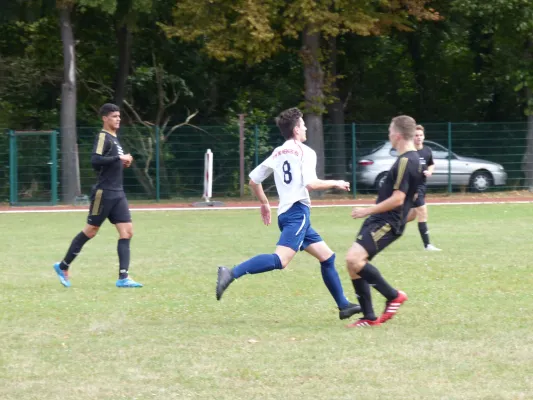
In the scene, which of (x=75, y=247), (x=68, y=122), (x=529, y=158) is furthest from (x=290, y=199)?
(x=529, y=158)

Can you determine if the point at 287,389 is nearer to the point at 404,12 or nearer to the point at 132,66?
the point at 404,12

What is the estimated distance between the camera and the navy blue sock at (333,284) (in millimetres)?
8477

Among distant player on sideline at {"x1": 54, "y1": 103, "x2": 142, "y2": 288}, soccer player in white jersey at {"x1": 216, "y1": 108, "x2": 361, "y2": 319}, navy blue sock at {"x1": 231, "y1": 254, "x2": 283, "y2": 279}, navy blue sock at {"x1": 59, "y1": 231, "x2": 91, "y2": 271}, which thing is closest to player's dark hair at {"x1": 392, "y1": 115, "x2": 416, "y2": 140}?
soccer player in white jersey at {"x1": 216, "y1": 108, "x2": 361, "y2": 319}

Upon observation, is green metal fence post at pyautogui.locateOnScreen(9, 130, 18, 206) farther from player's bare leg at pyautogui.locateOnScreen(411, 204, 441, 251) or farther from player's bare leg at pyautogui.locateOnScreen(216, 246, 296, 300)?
player's bare leg at pyautogui.locateOnScreen(216, 246, 296, 300)

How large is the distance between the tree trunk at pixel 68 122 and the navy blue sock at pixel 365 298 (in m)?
20.5

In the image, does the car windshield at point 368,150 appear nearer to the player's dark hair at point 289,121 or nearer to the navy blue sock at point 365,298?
the player's dark hair at point 289,121

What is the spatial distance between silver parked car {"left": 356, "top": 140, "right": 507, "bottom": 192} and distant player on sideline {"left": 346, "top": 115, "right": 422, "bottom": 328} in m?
20.4

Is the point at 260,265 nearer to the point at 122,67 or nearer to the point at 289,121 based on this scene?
the point at 289,121

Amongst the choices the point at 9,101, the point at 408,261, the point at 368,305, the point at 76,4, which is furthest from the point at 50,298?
the point at 9,101

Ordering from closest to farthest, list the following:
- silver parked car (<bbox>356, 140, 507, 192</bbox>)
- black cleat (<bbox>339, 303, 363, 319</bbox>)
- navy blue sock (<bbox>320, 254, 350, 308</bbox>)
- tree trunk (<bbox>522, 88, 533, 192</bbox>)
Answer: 1. black cleat (<bbox>339, 303, 363, 319</bbox>)
2. navy blue sock (<bbox>320, 254, 350, 308</bbox>)
3. silver parked car (<bbox>356, 140, 507, 192</bbox>)
4. tree trunk (<bbox>522, 88, 533, 192</bbox>)

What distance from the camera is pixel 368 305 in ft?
26.8

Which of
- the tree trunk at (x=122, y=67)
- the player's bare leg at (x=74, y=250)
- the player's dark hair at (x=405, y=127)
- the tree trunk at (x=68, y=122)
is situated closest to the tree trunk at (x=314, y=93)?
the tree trunk at (x=122, y=67)

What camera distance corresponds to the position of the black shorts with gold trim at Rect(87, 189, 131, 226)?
10570 mm

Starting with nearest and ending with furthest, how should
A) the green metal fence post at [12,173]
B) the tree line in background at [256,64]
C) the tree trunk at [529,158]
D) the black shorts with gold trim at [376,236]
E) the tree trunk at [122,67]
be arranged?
the black shorts with gold trim at [376,236] → the tree line in background at [256,64] → the green metal fence post at [12,173] → the tree trunk at [529,158] → the tree trunk at [122,67]
